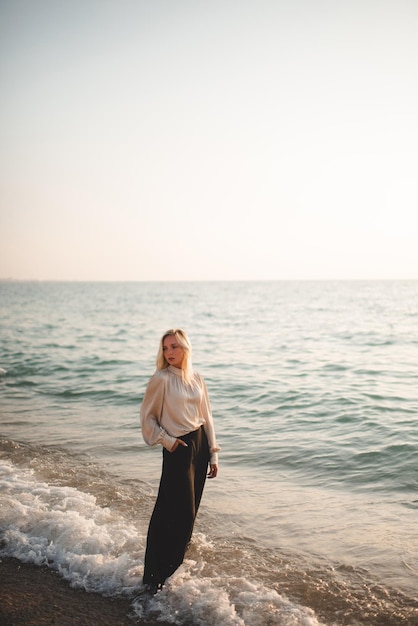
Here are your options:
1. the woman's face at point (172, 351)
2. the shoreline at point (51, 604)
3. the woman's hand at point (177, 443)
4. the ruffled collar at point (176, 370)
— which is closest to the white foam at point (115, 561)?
the shoreline at point (51, 604)

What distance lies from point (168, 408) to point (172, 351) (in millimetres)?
477

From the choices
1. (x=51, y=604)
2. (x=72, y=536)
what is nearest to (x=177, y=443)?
(x=51, y=604)

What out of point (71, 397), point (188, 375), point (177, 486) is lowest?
point (71, 397)

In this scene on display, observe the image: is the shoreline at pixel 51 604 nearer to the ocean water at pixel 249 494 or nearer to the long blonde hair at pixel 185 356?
the ocean water at pixel 249 494

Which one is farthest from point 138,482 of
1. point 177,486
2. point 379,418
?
point 379,418

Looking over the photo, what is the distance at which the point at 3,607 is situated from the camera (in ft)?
14.0

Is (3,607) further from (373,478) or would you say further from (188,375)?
(373,478)

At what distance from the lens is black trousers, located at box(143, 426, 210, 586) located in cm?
457

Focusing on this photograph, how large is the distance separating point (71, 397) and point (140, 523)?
8265 mm

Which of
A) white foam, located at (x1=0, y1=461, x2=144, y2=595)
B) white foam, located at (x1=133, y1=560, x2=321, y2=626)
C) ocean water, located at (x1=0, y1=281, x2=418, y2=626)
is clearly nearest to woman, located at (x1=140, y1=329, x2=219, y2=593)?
white foam, located at (x1=133, y1=560, x2=321, y2=626)

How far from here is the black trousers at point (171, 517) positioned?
15.0 feet

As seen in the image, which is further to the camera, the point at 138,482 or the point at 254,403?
the point at 254,403

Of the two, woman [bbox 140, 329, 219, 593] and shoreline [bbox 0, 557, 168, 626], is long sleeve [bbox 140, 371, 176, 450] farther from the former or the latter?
shoreline [bbox 0, 557, 168, 626]

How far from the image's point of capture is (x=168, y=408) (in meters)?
4.59
